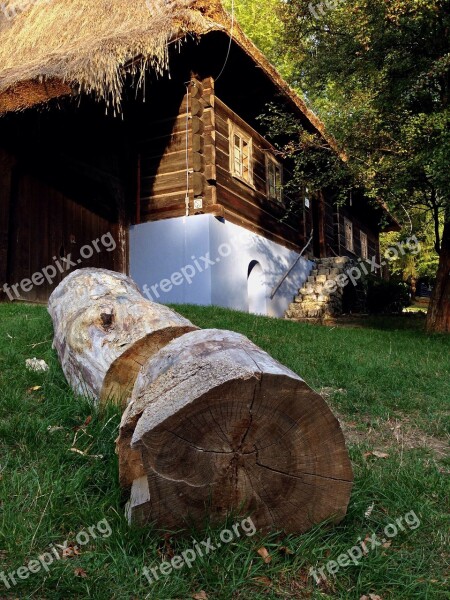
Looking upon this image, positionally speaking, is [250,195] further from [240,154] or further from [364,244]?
[364,244]

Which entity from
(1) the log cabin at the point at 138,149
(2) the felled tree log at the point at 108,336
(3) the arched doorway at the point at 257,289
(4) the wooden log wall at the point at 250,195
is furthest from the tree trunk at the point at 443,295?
(2) the felled tree log at the point at 108,336

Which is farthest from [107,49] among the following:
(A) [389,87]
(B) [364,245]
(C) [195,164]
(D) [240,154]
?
(B) [364,245]

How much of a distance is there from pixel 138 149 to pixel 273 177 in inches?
136

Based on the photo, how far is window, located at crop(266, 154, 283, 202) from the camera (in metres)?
11.7

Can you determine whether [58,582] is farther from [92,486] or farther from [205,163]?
[205,163]

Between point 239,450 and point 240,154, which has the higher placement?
point 240,154

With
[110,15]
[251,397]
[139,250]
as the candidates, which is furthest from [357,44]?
[251,397]

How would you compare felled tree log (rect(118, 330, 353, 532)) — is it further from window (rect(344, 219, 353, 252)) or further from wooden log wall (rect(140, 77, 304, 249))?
window (rect(344, 219, 353, 252))

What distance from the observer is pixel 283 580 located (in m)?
1.85

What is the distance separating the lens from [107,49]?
7.27m

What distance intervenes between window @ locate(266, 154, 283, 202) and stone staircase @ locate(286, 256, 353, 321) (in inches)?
87.5

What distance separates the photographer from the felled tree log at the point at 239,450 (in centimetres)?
195

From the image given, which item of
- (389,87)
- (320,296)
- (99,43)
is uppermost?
(99,43)

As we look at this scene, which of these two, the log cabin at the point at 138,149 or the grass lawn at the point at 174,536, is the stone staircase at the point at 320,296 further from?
the grass lawn at the point at 174,536
